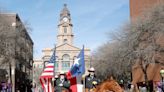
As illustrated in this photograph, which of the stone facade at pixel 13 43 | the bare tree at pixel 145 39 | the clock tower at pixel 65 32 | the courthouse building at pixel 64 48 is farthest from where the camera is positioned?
the clock tower at pixel 65 32

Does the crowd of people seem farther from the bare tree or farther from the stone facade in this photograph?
the stone facade

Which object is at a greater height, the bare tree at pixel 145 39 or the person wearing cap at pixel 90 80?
the bare tree at pixel 145 39

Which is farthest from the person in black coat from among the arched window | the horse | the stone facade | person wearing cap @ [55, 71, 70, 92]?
the arched window

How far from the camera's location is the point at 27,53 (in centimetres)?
5341

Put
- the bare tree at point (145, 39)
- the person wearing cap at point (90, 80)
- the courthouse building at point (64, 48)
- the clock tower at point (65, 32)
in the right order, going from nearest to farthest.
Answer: the person wearing cap at point (90, 80)
the bare tree at point (145, 39)
the courthouse building at point (64, 48)
the clock tower at point (65, 32)

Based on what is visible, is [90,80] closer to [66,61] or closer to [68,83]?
[68,83]

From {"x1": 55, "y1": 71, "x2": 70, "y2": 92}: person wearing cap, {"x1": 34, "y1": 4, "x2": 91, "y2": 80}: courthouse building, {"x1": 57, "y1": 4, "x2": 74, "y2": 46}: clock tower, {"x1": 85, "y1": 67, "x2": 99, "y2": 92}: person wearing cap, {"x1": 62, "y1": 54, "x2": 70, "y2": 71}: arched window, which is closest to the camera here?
{"x1": 55, "y1": 71, "x2": 70, "y2": 92}: person wearing cap

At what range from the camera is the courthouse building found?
174 meters

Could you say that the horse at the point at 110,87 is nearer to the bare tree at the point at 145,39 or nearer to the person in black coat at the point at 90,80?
the person in black coat at the point at 90,80

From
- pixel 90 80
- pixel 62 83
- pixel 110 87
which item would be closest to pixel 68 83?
pixel 62 83

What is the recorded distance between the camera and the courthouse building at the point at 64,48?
17354 cm

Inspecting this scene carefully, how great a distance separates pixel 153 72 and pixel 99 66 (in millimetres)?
30189

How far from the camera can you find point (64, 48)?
180 meters

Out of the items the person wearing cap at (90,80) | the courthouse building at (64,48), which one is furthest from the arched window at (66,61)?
the person wearing cap at (90,80)
